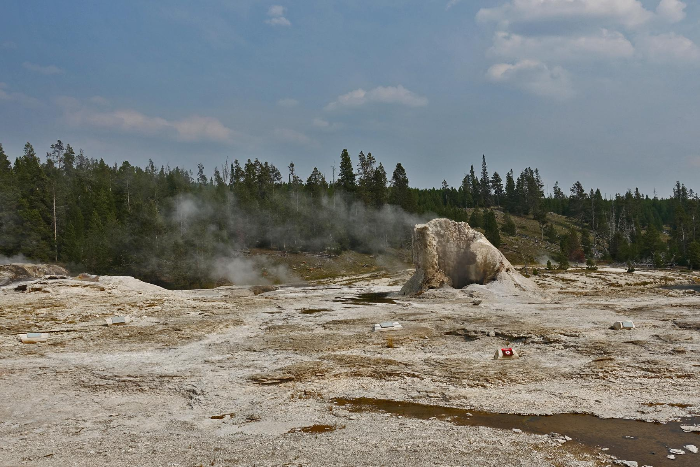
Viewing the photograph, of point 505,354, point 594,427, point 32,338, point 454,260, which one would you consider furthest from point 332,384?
point 454,260

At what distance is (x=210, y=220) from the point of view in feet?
210

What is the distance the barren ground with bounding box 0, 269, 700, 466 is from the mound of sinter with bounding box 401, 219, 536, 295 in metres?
8.63

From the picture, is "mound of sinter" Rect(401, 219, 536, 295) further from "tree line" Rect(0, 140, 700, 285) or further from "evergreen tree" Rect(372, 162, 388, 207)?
"evergreen tree" Rect(372, 162, 388, 207)

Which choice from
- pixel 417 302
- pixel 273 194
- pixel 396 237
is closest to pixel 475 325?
pixel 417 302

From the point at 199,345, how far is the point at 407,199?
64.4 m

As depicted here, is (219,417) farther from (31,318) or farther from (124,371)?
(31,318)

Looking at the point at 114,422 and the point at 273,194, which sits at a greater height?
the point at 273,194

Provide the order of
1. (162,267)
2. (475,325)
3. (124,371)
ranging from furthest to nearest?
(162,267) < (475,325) < (124,371)

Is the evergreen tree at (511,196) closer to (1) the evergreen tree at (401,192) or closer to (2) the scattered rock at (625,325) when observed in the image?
(1) the evergreen tree at (401,192)

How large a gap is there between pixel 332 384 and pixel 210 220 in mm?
56270

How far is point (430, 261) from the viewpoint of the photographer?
31.1m

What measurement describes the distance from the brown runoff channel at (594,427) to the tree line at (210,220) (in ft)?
140

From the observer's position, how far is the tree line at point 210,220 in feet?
160

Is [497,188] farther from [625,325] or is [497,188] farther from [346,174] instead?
[625,325]
